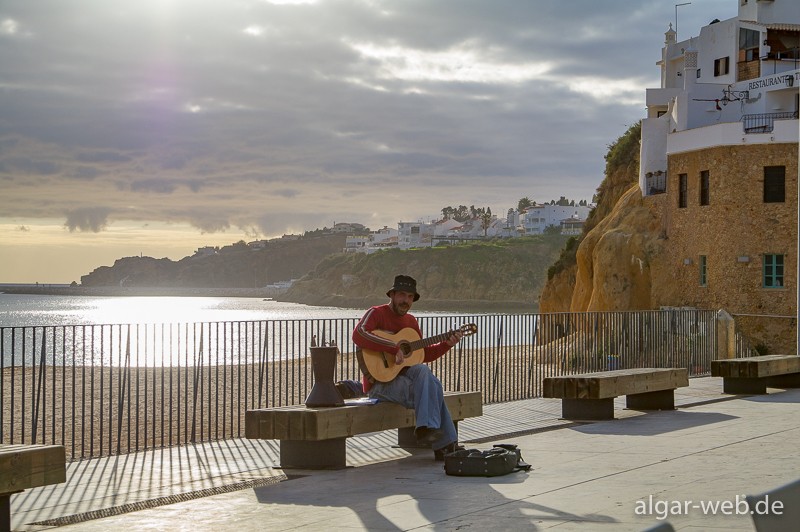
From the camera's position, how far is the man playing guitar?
396 inches

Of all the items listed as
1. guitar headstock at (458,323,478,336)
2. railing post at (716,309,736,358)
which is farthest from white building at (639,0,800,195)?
guitar headstock at (458,323,478,336)

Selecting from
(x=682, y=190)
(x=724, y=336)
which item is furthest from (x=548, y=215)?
(x=724, y=336)

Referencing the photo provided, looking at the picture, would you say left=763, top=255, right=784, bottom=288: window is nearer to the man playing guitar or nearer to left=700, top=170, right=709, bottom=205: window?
left=700, top=170, right=709, bottom=205: window

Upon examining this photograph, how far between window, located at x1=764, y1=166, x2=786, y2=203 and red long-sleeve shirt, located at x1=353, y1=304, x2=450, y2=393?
27.6 m

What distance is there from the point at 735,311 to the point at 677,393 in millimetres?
18960

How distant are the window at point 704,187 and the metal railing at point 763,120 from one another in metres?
2.24

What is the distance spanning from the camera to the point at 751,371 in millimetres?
17359

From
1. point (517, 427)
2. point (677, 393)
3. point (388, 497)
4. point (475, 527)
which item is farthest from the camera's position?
point (677, 393)

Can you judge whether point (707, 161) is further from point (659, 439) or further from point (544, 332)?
point (659, 439)

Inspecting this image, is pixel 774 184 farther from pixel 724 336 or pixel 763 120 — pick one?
pixel 724 336

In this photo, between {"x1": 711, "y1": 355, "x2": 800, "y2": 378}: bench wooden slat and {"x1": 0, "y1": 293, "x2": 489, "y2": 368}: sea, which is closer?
{"x1": 0, "y1": 293, "x2": 489, "y2": 368}: sea

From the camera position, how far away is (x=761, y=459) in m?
10.1

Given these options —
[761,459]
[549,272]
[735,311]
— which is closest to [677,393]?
[761,459]

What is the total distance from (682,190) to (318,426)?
31.7 m
